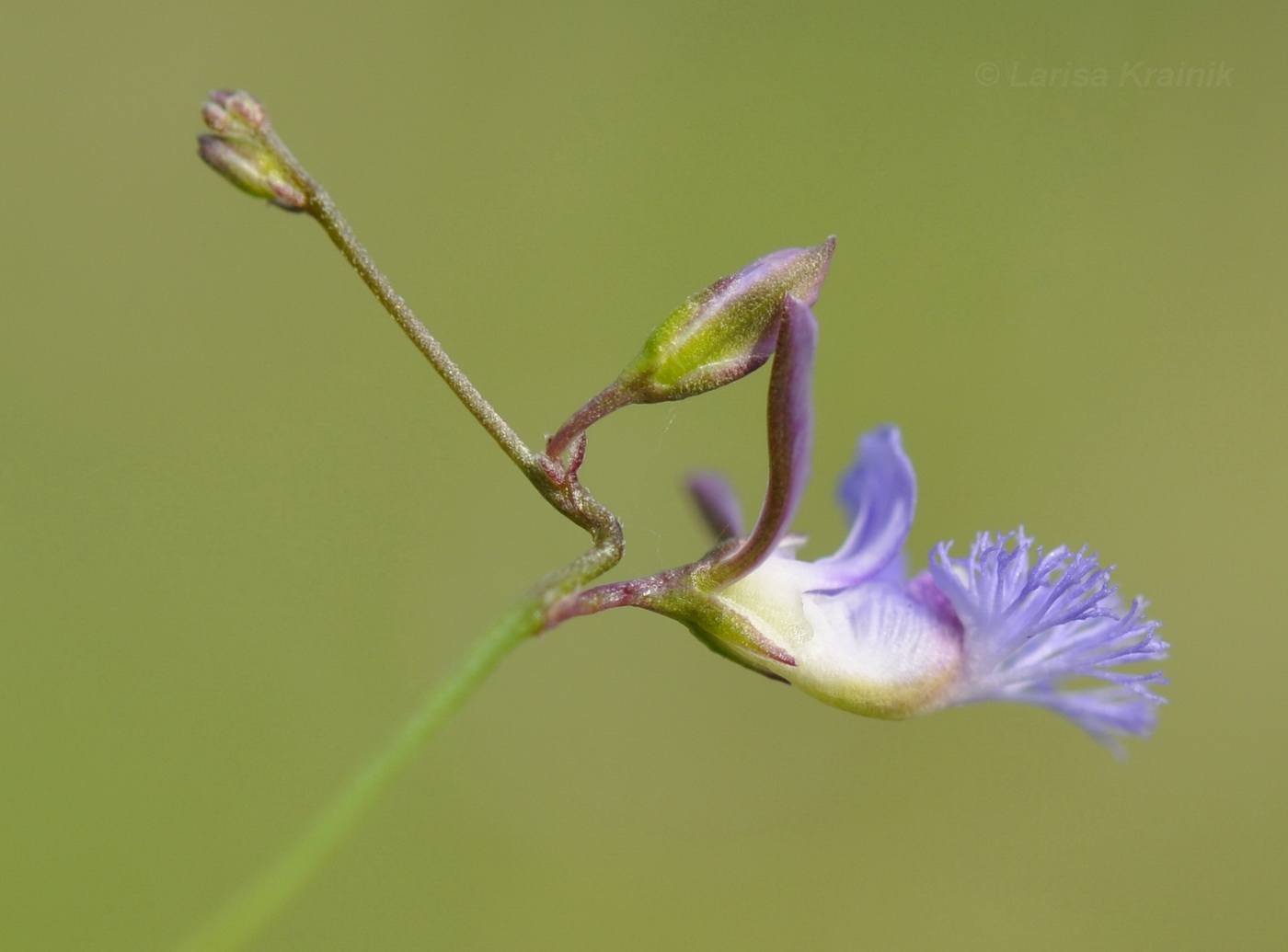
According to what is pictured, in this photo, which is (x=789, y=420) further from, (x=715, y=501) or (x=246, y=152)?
(x=246, y=152)

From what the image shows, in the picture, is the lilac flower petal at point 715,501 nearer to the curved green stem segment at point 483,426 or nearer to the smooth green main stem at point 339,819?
the curved green stem segment at point 483,426

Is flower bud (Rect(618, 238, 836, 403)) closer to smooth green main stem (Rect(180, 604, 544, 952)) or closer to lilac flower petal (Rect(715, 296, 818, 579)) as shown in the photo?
lilac flower petal (Rect(715, 296, 818, 579))

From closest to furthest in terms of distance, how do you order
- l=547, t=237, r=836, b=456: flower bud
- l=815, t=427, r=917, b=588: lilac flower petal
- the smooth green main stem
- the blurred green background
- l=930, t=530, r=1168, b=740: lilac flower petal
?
1. the smooth green main stem
2. l=547, t=237, r=836, b=456: flower bud
3. l=930, t=530, r=1168, b=740: lilac flower petal
4. l=815, t=427, r=917, b=588: lilac flower petal
5. the blurred green background

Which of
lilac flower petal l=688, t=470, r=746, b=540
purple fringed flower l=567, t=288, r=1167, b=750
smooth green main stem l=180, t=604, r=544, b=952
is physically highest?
lilac flower petal l=688, t=470, r=746, b=540

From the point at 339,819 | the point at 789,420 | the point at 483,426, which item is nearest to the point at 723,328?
the point at 789,420

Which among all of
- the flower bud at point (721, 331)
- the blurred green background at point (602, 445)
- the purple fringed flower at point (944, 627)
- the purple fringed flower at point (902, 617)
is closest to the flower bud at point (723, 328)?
the flower bud at point (721, 331)

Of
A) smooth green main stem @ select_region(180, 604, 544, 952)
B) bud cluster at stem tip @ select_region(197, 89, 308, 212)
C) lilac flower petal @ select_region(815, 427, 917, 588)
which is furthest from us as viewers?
lilac flower petal @ select_region(815, 427, 917, 588)

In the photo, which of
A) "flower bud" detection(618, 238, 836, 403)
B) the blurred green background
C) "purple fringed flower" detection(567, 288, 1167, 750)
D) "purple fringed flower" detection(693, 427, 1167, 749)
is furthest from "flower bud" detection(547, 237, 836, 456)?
the blurred green background
